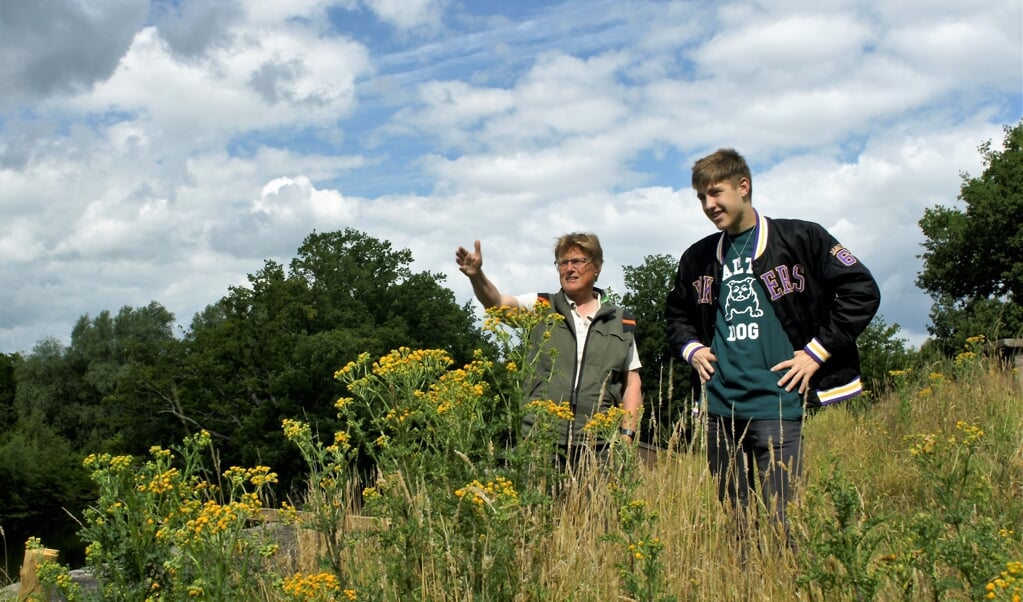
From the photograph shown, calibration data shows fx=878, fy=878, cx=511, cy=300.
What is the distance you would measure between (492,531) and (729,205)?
5.66ft

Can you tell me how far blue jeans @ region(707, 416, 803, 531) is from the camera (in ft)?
10.6

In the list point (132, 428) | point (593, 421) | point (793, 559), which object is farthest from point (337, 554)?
point (132, 428)

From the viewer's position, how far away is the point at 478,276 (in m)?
4.10

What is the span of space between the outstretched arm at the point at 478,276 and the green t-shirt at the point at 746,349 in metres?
1.02

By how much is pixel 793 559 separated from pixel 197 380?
3564 centimetres

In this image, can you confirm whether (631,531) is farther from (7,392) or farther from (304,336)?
(7,392)

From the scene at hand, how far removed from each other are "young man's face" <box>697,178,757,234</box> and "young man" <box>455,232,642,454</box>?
753 millimetres

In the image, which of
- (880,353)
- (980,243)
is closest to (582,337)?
(880,353)

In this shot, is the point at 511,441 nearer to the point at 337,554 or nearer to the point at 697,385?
the point at 337,554

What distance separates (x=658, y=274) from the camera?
1283 cm

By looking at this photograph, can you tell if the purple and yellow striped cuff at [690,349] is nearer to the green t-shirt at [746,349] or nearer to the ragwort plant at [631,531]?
the green t-shirt at [746,349]

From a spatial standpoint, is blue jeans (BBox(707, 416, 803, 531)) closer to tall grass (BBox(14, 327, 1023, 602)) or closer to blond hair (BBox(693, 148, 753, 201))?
tall grass (BBox(14, 327, 1023, 602))

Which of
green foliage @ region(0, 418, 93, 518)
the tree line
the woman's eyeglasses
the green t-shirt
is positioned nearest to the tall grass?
the green t-shirt

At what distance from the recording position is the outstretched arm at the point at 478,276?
4074mm
